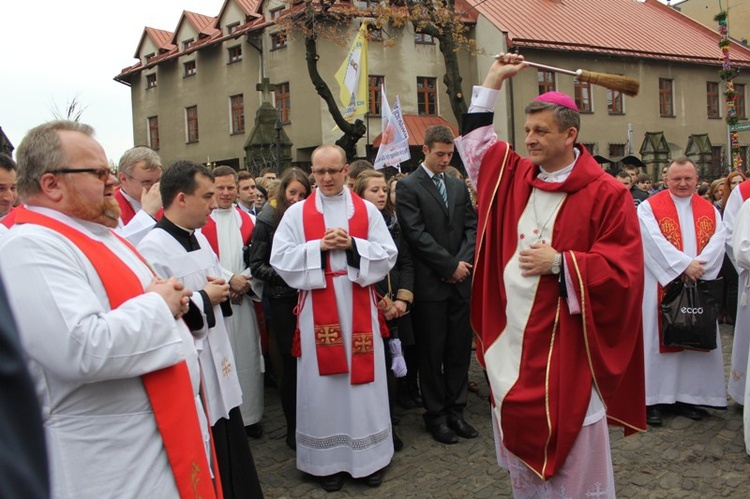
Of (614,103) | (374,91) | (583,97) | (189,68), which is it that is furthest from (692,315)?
(189,68)

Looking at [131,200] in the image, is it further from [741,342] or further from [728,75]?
[728,75]

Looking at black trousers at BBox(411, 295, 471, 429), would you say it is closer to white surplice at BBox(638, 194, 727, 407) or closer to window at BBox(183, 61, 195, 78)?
white surplice at BBox(638, 194, 727, 407)

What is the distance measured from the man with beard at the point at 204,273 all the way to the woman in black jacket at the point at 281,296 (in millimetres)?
1282

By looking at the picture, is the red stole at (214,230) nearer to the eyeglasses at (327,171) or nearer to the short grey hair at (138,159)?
the short grey hair at (138,159)

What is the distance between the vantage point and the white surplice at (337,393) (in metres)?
4.39

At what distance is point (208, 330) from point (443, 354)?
244cm

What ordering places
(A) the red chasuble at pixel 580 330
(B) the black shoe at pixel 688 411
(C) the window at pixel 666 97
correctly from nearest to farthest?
1. (A) the red chasuble at pixel 580 330
2. (B) the black shoe at pixel 688 411
3. (C) the window at pixel 666 97

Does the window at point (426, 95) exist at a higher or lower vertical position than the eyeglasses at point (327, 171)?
higher

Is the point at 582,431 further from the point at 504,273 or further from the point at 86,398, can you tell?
the point at 86,398

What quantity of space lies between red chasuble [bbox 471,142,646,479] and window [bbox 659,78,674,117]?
31358mm

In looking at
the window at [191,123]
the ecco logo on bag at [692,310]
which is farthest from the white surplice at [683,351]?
the window at [191,123]

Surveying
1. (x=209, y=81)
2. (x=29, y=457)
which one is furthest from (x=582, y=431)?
(x=209, y=81)

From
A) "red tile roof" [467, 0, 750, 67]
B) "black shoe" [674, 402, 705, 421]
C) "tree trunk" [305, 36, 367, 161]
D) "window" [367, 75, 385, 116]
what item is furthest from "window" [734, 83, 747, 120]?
"black shoe" [674, 402, 705, 421]

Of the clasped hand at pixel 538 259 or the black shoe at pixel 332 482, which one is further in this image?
the black shoe at pixel 332 482
